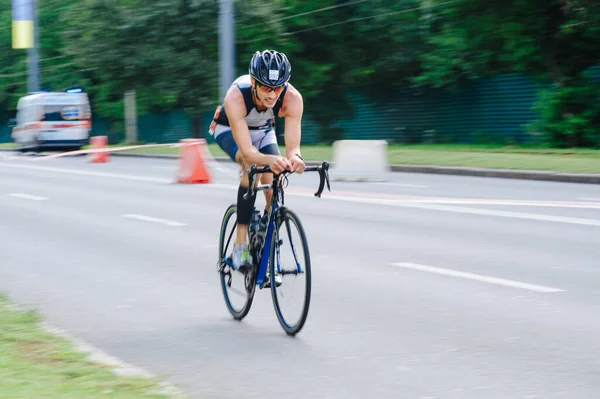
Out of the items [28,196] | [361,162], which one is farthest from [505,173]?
[28,196]

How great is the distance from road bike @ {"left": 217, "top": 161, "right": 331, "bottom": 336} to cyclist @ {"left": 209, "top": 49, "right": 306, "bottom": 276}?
83mm

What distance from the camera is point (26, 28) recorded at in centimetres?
4666

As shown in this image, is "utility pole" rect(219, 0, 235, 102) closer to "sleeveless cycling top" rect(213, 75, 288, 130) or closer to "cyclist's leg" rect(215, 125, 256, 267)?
"cyclist's leg" rect(215, 125, 256, 267)

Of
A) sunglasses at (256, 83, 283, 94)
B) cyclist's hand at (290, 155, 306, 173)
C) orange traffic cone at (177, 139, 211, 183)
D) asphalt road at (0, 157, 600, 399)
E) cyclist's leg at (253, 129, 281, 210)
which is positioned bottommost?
asphalt road at (0, 157, 600, 399)

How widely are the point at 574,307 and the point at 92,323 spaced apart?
126 inches

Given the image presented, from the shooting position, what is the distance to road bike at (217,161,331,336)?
6309mm

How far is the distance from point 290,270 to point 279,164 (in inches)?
27.0

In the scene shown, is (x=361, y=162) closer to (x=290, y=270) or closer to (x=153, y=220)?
(x=153, y=220)

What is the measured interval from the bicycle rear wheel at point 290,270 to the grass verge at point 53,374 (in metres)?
1.35

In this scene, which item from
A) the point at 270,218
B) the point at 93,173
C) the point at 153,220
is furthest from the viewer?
the point at 93,173

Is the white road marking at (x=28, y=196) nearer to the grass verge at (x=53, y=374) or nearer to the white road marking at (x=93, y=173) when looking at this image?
the white road marking at (x=93, y=173)

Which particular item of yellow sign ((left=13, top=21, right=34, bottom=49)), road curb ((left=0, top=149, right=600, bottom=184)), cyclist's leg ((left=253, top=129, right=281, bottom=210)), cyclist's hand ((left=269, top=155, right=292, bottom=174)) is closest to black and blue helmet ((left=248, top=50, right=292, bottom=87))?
cyclist's hand ((left=269, top=155, right=292, bottom=174))

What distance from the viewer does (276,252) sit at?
655 centimetres

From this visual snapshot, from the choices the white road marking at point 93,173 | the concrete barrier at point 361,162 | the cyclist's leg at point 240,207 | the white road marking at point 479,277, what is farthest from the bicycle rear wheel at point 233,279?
the white road marking at point 93,173
